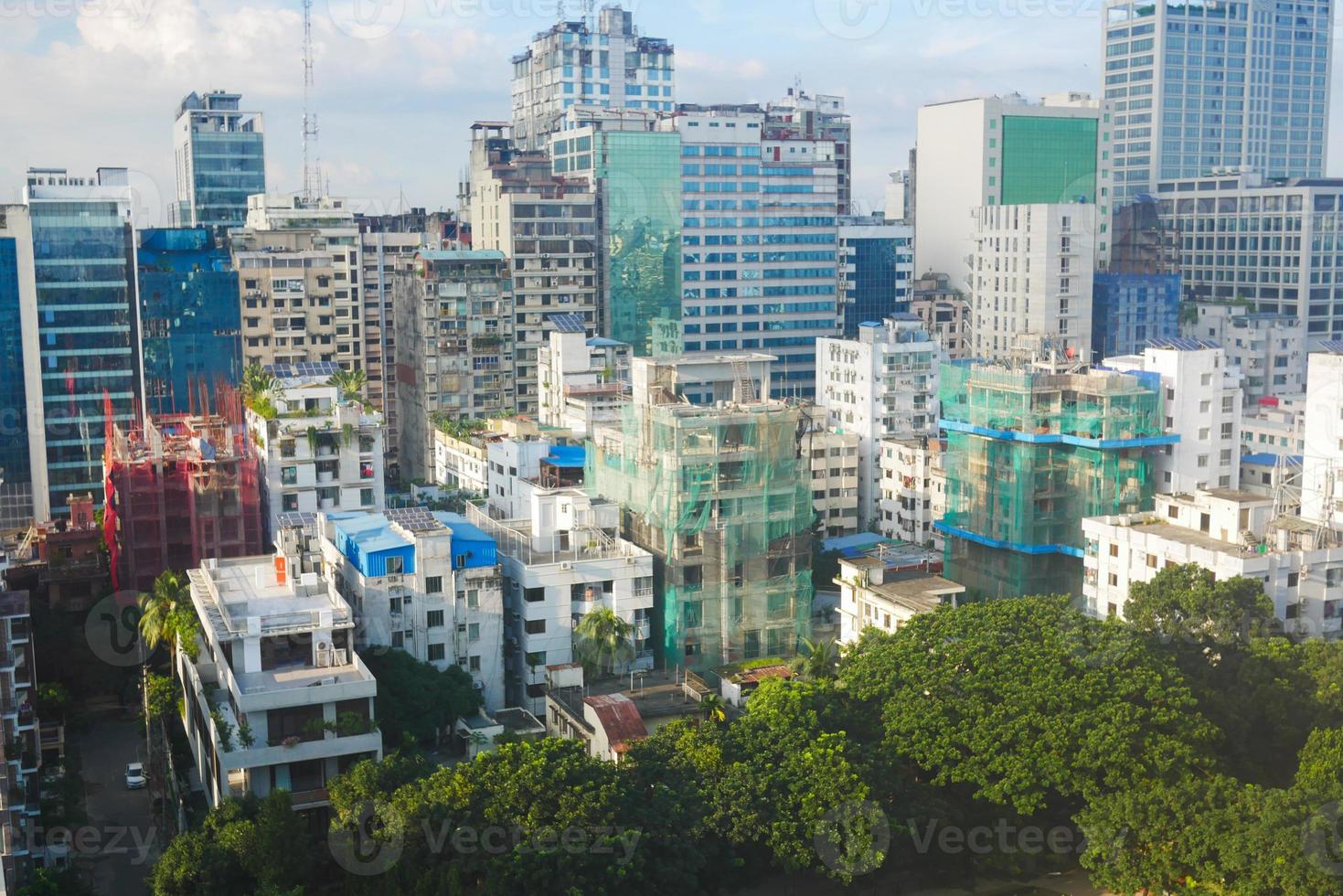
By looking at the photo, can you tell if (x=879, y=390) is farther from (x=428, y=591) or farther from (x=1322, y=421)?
(x=428, y=591)

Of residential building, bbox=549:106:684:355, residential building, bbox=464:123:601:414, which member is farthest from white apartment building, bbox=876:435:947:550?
residential building, bbox=549:106:684:355

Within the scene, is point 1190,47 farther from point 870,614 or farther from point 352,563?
point 352,563

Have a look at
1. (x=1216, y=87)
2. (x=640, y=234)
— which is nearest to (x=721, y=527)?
(x=640, y=234)

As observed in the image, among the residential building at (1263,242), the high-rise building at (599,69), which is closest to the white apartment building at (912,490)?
the residential building at (1263,242)

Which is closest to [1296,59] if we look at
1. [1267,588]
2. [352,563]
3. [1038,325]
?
[1038,325]

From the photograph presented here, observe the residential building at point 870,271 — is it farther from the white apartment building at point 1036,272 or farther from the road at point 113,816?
the road at point 113,816

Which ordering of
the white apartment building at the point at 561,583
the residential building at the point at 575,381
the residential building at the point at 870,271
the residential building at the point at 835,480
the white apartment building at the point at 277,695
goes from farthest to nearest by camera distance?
the residential building at the point at 870,271, the residential building at the point at 575,381, the residential building at the point at 835,480, the white apartment building at the point at 561,583, the white apartment building at the point at 277,695

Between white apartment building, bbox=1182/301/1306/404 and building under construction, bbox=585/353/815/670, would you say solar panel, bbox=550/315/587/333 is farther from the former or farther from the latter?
white apartment building, bbox=1182/301/1306/404
